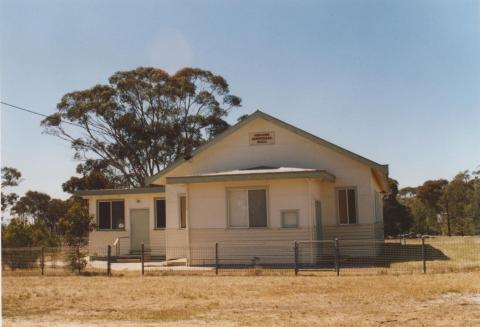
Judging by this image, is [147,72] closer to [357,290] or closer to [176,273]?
[176,273]

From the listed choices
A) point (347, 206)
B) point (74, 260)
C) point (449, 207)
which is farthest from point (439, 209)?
point (74, 260)

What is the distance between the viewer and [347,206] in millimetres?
23562

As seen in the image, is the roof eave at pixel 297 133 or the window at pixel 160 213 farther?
the window at pixel 160 213

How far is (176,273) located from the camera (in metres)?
19.0

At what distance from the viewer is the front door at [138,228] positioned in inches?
1070

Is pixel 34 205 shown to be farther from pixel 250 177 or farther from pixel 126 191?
pixel 250 177

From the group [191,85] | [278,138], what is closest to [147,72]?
[191,85]

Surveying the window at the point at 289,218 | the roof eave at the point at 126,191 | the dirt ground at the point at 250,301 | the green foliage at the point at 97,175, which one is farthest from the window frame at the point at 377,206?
the green foliage at the point at 97,175

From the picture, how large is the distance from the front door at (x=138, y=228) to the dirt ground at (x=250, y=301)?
9.53 m

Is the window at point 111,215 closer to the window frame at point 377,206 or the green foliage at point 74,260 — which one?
the green foliage at point 74,260

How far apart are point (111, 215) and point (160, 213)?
2.53 meters

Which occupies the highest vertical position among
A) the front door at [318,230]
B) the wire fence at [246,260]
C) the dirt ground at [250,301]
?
the front door at [318,230]

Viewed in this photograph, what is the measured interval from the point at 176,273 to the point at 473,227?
35013mm

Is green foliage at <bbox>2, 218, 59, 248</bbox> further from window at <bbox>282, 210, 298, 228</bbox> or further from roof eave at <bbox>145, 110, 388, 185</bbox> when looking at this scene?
window at <bbox>282, 210, 298, 228</bbox>
